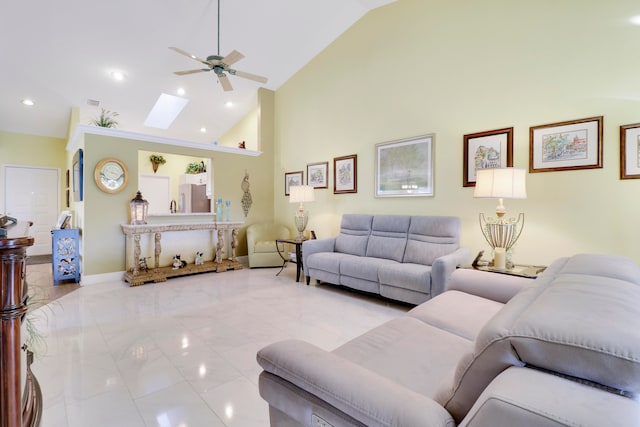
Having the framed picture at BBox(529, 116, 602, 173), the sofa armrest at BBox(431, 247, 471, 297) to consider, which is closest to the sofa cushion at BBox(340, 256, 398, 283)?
the sofa armrest at BBox(431, 247, 471, 297)

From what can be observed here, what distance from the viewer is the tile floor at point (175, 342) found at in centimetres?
168

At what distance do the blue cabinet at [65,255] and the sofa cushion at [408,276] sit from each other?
4.30 metres

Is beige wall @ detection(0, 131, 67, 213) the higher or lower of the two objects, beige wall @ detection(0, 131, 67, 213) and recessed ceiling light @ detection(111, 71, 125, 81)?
the lower

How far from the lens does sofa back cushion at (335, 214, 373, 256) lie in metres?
4.16

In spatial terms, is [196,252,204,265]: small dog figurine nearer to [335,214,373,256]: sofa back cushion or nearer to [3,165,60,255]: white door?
[335,214,373,256]: sofa back cushion

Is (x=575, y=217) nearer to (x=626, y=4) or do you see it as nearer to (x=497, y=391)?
(x=626, y=4)

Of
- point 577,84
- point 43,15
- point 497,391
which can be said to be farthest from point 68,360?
point 577,84

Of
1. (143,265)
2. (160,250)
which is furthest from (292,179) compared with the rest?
(143,265)

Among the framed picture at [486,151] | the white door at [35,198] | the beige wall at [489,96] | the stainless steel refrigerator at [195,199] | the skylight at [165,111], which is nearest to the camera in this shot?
the beige wall at [489,96]

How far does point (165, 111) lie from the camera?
632 centimetres

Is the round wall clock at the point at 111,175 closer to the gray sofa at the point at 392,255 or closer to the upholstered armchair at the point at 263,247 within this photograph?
the upholstered armchair at the point at 263,247

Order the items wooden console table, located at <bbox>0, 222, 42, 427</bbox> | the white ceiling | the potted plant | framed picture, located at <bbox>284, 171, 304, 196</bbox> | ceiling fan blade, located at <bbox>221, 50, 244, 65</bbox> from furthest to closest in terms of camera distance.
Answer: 1. the potted plant
2. framed picture, located at <bbox>284, 171, 304, 196</bbox>
3. the white ceiling
4. ceiling fan blade, located at <bbox>221, 50, 244, 65</bbox>
5. wooden console table, located at <bbox>0, 222, 42, 427</bbox>

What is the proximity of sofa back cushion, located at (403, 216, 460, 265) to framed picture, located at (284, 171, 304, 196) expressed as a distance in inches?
96.1

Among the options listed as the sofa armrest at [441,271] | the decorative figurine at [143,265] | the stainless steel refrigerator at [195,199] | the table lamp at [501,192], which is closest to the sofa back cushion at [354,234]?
the sofa armrest at [441,271]
